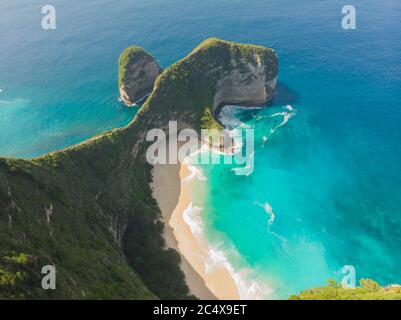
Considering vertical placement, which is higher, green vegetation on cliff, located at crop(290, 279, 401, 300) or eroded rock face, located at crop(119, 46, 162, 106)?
eroded rock face, located at crop(119, 46, 162, 106)

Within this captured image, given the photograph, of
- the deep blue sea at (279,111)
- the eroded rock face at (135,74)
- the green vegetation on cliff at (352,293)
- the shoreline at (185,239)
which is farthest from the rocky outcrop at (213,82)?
the green vegetation on cliff at (352,293)

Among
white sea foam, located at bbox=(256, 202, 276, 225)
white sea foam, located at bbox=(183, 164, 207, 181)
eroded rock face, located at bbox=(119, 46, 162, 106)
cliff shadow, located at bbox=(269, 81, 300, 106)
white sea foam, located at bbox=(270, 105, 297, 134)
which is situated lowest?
white sea foam, located at bbox=(256, 202, 276, 225)

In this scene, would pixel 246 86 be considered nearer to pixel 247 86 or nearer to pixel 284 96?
pixel 247 86

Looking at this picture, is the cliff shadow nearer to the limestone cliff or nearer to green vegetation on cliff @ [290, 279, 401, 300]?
the limestone cliff

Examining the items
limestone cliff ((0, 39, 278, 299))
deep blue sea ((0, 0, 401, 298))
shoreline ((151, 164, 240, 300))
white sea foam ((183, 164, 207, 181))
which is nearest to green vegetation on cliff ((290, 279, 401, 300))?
deep blue sea ((0, 0, 401, 298))

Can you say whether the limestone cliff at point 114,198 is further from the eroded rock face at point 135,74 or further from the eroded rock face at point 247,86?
the eroded rock face at point 135,74

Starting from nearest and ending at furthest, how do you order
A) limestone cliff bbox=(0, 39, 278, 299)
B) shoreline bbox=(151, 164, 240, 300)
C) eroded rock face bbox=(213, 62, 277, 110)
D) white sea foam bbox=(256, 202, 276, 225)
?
limestone cliff bbox=(0, 39, 278, 299) → shoreline bbox=(151, 164, 240, 300) → white sea foam bbox=(256, 202, 276, 225) → eroded rock face bbox=(213, 62, 277, 110)
